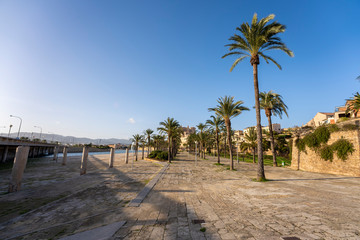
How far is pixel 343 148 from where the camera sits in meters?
15.2

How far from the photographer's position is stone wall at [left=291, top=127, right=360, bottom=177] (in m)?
14.2

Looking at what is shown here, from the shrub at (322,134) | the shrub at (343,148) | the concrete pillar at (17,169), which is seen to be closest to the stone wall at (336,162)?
the shrub at (343,148)

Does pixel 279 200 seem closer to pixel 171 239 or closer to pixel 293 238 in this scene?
pixel 293 238

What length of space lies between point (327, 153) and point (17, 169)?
1117 inches

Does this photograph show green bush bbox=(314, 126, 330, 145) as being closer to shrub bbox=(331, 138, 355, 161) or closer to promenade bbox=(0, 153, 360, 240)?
shrub bbox=(331, 138, 355, 161)

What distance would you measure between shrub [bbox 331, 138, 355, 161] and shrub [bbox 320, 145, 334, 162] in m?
0.48

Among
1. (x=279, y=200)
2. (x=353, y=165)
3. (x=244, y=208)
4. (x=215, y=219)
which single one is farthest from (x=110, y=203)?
(x=353, y=165)

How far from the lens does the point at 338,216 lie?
4.96m

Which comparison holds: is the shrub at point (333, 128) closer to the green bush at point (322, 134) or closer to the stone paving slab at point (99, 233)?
the green bush at point (322, 134)

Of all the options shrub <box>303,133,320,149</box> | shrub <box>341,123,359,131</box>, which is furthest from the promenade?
shrub <box>303,133,320,149</box>

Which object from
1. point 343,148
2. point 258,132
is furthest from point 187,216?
point 343,148

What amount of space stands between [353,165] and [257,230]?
18.2 metres

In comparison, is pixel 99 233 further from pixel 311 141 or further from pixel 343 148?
pixel 311 141

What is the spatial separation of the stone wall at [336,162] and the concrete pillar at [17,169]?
91.1 ft
